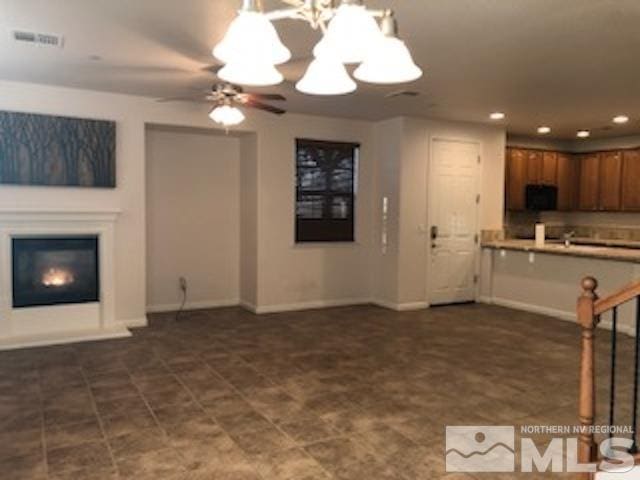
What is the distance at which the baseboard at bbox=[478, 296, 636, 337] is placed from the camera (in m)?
5.91

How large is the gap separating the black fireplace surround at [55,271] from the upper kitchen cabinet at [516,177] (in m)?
6.41

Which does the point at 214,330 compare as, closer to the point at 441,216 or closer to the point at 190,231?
the point at 190,231

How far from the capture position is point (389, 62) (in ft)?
6.04

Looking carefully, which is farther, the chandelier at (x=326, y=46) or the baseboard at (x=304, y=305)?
the baseboard at (x=304, y=305)

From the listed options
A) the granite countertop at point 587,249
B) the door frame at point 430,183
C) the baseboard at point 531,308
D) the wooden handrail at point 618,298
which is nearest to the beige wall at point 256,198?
the door frame at point 430,183

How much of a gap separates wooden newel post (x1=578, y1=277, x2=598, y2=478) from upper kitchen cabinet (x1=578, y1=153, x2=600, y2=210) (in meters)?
7.22

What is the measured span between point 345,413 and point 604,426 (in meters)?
1.70

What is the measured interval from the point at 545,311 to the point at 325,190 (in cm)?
340

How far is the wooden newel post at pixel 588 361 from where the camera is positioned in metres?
2.42

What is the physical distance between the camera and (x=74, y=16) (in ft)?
11.0

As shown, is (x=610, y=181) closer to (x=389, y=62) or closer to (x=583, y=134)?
(x=583, y=134)

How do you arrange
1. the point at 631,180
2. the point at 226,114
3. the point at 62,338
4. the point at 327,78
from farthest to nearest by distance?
1. the point at 631,180
2. the point at 62,338
3. the point at 226,114
4. the point at 327,78

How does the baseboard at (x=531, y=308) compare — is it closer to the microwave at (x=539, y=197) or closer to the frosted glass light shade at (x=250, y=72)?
the microwave at (x=539, y=197)

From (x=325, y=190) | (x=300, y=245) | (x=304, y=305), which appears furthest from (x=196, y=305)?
(x=325, y=190)
